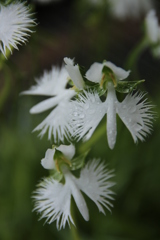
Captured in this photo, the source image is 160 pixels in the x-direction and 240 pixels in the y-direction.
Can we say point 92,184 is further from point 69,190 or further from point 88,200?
point 88,200

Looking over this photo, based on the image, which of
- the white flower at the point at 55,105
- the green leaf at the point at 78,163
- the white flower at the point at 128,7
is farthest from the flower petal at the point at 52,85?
the white flower at the point at 128,7

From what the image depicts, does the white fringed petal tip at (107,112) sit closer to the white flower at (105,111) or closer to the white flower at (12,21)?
the white flower at (105,111)

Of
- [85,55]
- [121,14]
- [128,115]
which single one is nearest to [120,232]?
[128,115]

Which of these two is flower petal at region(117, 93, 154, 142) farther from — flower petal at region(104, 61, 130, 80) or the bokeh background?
the bokeh background

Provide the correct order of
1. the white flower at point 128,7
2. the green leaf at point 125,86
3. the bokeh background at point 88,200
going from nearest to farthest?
the green leaf at point 125,86, the bokeh background at point 88,200, the white flower at point 128,7

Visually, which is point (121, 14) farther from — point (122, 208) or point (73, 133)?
point (73, 133)

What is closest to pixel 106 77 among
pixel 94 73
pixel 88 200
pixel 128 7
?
pixel 94 73
